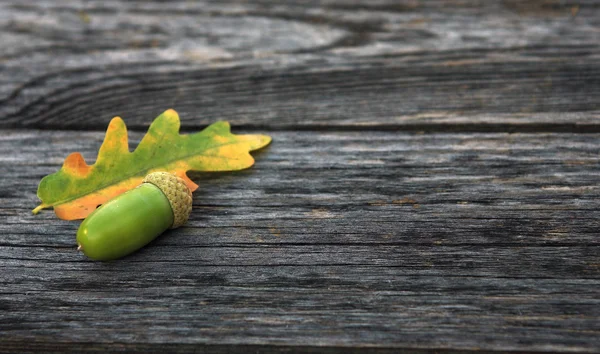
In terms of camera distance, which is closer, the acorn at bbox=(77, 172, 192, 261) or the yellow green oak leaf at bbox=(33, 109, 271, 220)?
the acorn at bbox=(77, 172, 192, 261)

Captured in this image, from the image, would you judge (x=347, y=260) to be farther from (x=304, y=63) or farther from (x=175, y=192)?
(x=304, y=63)

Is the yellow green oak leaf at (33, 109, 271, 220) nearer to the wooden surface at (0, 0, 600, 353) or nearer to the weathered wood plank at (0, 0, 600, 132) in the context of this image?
the wooden surface at (0, 0, 600, 353)

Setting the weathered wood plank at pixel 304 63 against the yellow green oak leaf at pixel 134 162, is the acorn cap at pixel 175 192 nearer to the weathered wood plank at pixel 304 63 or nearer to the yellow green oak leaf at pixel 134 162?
the yellow green oak leaf at pixel 134 162

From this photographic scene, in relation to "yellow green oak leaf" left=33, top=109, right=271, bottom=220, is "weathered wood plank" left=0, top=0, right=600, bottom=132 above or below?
above

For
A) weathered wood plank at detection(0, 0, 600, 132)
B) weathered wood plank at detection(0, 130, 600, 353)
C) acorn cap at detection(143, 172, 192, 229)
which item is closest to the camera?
weathered wood plank at detection(0, 130, 600, 353)

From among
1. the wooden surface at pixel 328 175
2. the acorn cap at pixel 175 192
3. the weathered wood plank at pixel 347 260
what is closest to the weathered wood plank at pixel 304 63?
the wooden surface at pixel 328 175

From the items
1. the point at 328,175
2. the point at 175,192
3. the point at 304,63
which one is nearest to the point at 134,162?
the point at 175,192

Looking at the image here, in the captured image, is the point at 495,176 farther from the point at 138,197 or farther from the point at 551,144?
the point at 138,197

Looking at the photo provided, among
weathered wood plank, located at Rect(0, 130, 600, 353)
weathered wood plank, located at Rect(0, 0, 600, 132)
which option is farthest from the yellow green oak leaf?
weathered wood plank, located at Rect(0, 0, 600, 132)
